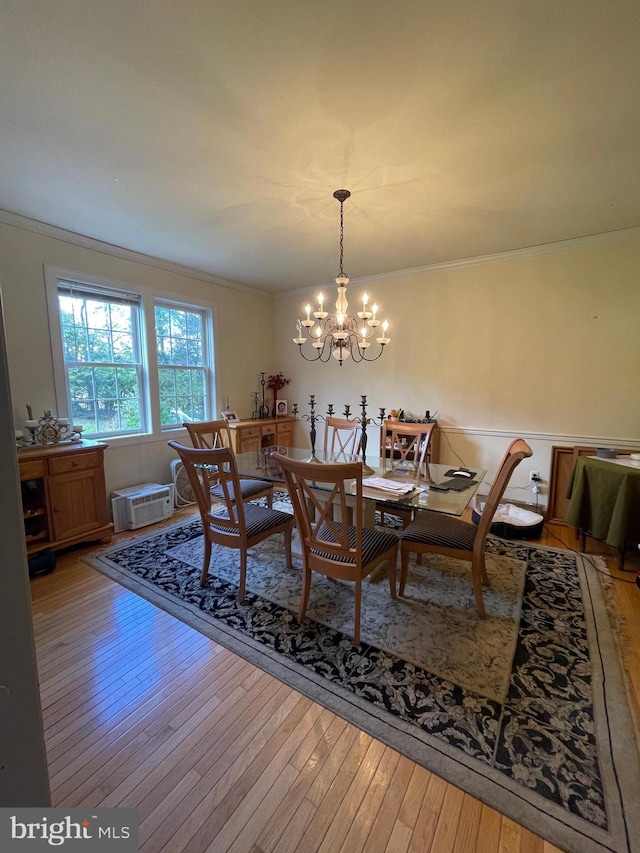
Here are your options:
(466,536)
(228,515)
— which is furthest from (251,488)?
(466,536)

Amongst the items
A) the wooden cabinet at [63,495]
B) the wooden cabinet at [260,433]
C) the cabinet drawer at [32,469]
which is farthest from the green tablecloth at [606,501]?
the cabinet drawer at [32,469]

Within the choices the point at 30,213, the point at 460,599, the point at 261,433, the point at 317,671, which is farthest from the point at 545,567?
the point at 30,213

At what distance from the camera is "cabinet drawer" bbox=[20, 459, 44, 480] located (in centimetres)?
259

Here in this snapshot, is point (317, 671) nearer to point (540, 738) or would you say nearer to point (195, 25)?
point (540, 738)

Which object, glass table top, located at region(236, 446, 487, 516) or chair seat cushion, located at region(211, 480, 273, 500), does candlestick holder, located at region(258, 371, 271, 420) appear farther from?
chair seat cushion, located at region(211, 480, 273, 500)

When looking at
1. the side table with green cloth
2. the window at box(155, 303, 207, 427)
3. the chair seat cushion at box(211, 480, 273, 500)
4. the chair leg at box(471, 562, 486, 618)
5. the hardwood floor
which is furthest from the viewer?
the window at box(155, 303, 207, 427)

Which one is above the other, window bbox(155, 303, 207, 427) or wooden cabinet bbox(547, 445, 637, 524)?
window bbox(155, 303, 207, 427)

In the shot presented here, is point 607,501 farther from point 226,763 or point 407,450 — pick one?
point 226,763

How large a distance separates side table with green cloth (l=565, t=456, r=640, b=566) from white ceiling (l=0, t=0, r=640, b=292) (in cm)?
198

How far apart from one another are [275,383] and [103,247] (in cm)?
265

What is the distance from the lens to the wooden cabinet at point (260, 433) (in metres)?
4.42

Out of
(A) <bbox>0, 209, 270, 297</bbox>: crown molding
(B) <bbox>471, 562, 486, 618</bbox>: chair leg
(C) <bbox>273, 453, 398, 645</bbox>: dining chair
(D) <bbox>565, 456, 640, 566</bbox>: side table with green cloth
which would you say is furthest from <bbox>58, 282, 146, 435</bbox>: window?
(D) <bbox>565, 456, 640, 566</bbox>: side table with green cloth

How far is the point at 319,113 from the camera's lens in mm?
1699

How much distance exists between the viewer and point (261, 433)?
483 cm
